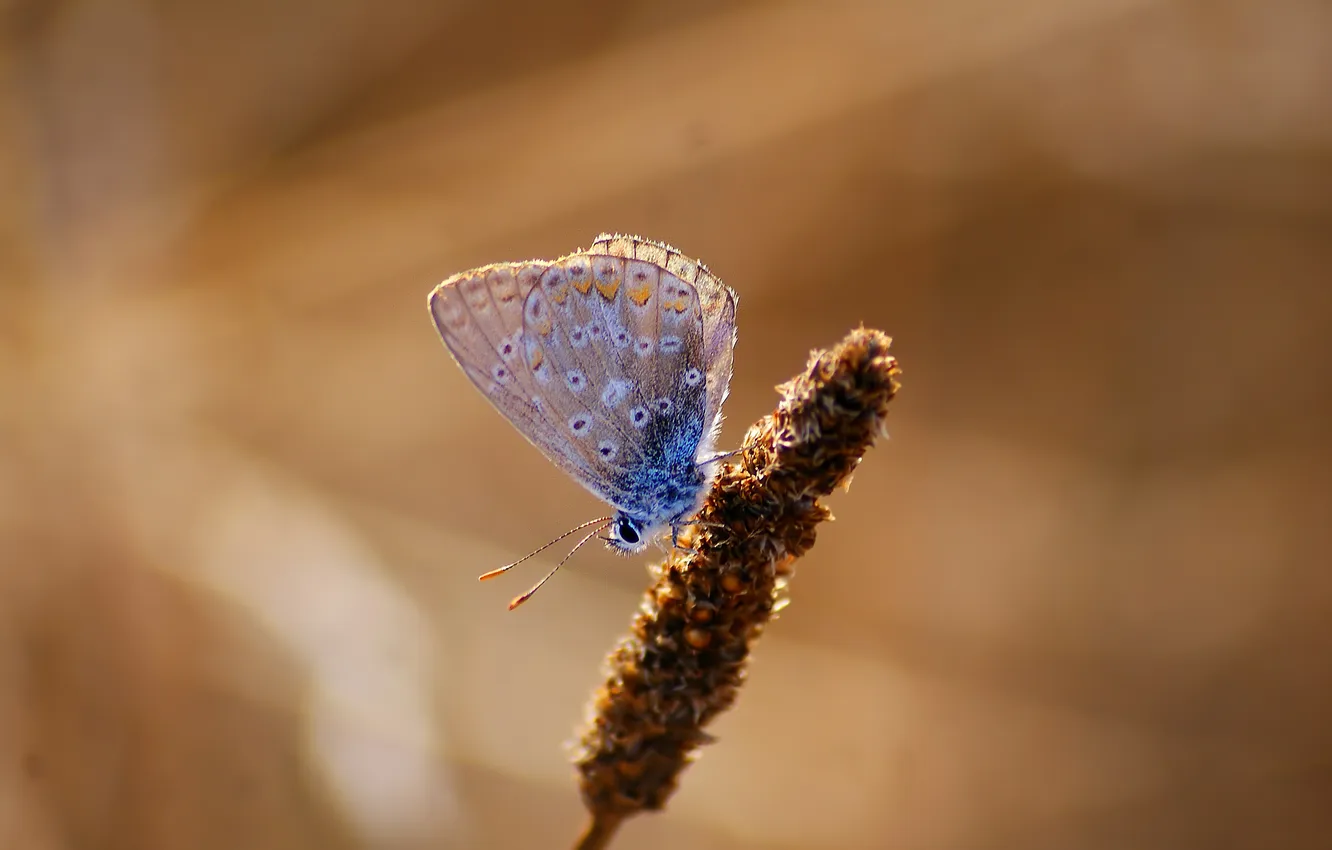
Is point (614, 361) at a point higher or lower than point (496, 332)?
higher

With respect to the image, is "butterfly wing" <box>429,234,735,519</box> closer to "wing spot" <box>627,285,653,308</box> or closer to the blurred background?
"wing spot" <box>627,285,653,308</box>

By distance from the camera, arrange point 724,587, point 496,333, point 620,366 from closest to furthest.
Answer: point 724,587, point 496,333, point 620,366

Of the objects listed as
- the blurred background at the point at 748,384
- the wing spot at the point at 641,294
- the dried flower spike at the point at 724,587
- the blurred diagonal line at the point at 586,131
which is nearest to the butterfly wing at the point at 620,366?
the wing spot at the point at 641,294

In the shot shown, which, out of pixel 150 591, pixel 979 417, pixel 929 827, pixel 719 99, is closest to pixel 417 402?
pixel 150 591

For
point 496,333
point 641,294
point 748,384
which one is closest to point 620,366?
point 641,294

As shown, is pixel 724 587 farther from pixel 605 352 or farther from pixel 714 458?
pixel 605 352

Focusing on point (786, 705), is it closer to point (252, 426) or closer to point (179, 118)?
point (252, 426)

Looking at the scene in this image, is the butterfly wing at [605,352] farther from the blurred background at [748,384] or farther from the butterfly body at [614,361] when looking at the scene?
the blurred background at [748,384]
